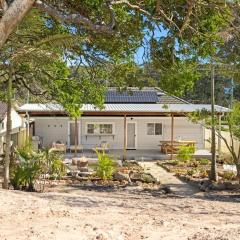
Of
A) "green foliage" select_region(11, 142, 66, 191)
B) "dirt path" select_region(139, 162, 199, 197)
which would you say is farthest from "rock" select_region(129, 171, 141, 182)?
"green foliage" select_region(11, 142, 66, 191)

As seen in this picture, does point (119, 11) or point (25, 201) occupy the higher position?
point (119, 11)

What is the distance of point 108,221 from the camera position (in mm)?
8719

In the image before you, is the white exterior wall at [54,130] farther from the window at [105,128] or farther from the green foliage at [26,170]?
the green foliage at [26,170]

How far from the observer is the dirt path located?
1888cm

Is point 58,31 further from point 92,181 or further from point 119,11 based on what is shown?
point 92,181

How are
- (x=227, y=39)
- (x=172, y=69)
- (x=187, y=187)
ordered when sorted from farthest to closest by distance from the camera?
1. (x=187, y=187)
2. (x=227, y=39)
3. (x=172, y=69)

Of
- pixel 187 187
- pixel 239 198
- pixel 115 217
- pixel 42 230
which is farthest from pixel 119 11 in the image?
pixel 187 187

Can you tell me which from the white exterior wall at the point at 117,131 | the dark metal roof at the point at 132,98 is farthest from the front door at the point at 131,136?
the dark metal roof at the point at 132,98

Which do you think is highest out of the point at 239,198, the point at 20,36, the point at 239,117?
the point at 20,36

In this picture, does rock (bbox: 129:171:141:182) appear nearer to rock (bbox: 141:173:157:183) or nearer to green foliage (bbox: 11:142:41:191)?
rock (bbox: 141:173:157:183)

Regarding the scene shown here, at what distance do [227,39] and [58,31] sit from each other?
167 inches

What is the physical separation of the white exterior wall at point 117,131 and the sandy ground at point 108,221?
25144 millimetres

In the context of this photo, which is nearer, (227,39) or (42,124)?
(227,39)

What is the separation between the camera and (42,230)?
7512 millimetres
